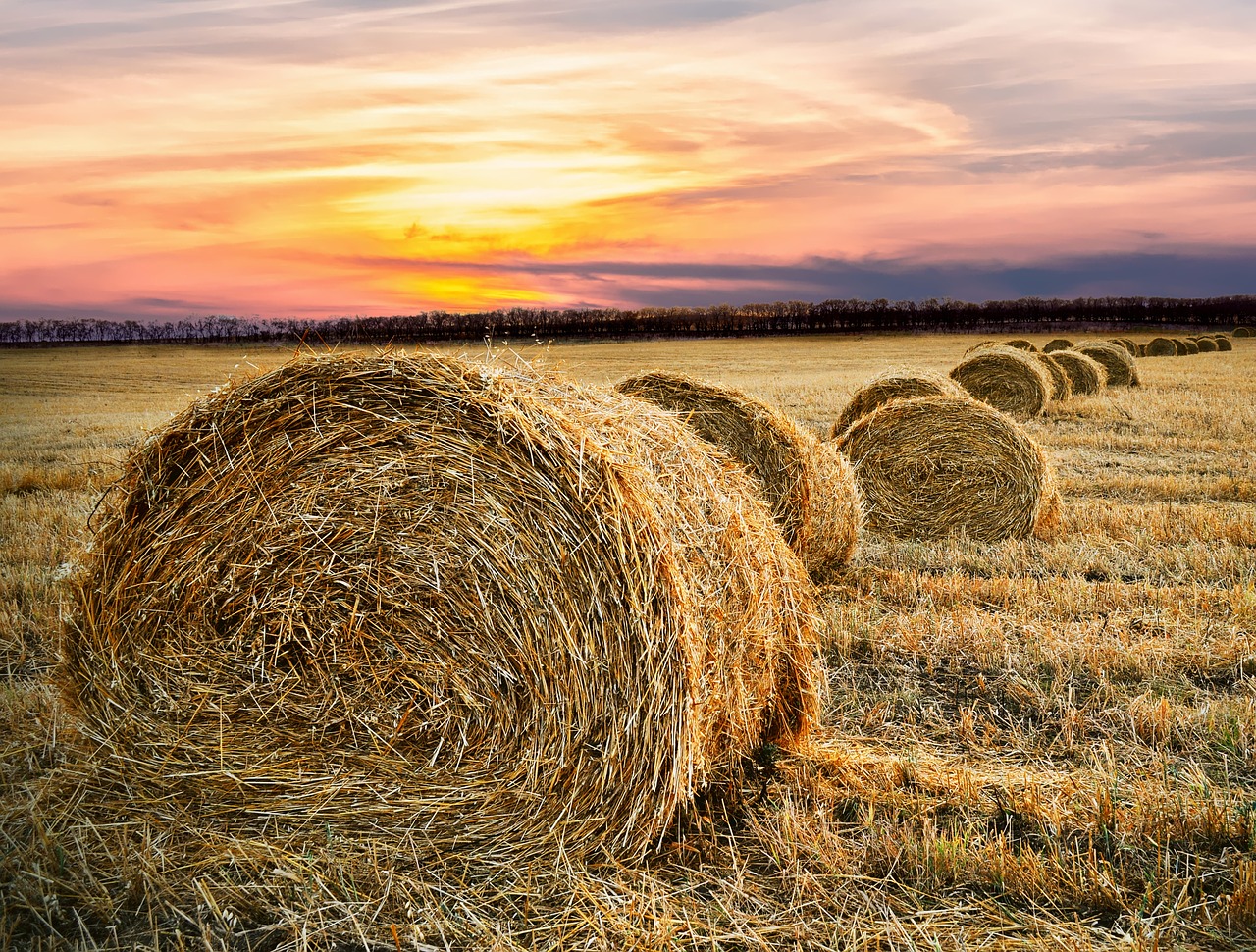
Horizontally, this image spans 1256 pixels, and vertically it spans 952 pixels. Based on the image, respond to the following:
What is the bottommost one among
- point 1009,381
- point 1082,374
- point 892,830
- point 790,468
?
point 892,830

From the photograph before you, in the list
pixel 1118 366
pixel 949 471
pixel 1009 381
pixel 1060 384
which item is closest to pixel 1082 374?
pixel 1060 384

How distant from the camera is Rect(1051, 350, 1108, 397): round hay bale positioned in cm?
2162

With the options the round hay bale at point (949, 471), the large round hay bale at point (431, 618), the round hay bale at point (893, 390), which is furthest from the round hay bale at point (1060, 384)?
the large round hay bale at point (431, 618)

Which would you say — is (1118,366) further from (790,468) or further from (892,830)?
(892,830)

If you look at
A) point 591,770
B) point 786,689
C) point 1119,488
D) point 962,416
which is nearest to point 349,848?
point 591,770

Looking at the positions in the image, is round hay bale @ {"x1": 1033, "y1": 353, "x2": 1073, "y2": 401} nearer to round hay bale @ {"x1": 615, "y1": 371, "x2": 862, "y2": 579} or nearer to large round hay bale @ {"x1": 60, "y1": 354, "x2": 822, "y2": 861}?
round hay bale @ {"x1": 615, "y1": 371, "x2": 862, "y2": 579}

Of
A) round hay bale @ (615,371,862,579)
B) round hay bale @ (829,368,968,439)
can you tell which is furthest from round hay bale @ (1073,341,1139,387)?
round hay bale @ (615,371,862,579)

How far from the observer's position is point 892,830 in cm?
359

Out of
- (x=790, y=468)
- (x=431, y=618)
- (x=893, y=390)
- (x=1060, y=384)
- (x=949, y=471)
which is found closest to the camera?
(x=431, y=618)

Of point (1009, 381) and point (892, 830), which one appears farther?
point (1009, 381)

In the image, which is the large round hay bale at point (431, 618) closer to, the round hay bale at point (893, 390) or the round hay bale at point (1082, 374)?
the round hay bale at point (893, 390)

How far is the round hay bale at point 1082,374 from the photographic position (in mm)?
21625

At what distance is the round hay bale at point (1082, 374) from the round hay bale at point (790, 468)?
654 inches

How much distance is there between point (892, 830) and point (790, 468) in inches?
152
